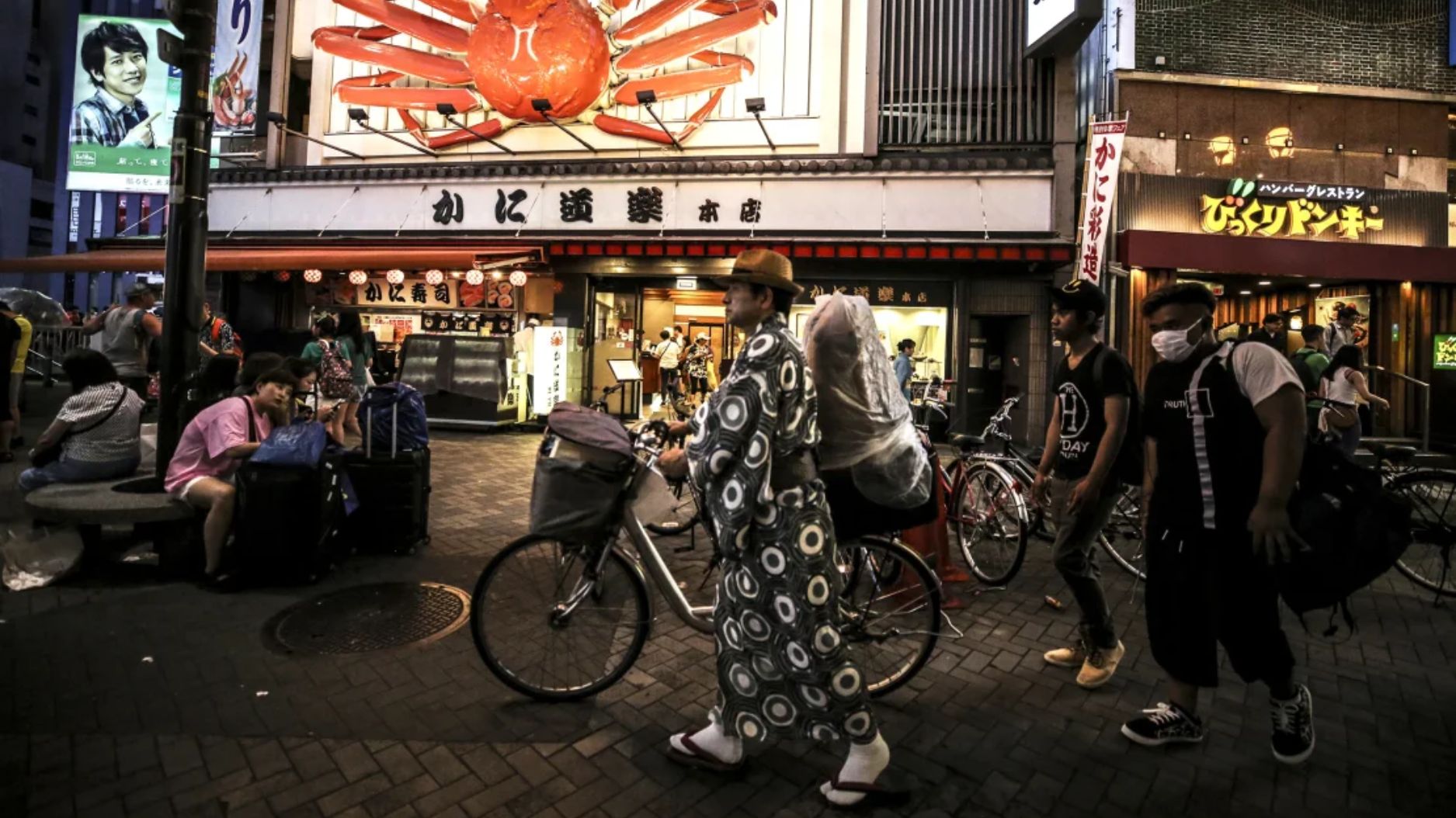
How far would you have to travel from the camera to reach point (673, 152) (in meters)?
15.0

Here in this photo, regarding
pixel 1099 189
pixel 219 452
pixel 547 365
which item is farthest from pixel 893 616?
pixel 547 365

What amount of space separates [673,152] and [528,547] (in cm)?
1307

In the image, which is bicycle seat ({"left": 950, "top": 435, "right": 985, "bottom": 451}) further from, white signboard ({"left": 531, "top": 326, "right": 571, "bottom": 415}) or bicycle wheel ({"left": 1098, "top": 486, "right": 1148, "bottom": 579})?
white signboard ({"left": 531, "top": 326, "right": 571, "bottom": 415})

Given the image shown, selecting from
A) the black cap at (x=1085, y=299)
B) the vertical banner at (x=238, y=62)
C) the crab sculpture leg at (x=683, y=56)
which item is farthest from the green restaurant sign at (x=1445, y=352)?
the vertical banner at (x=238, y=62)

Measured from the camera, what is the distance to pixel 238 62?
616 inches

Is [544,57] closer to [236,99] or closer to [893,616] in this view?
[236,99]

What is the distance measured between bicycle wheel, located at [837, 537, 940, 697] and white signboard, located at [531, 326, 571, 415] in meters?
11.5

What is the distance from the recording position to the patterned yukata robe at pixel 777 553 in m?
2.57

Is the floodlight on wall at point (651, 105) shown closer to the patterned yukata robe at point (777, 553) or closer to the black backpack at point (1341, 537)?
the patterned yukata robe at point (777, 553)

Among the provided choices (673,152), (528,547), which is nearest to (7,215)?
(673,152)

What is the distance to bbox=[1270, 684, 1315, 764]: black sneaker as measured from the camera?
292 centimetres

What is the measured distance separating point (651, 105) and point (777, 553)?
14.1 metres

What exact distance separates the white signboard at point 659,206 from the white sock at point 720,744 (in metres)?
12.2

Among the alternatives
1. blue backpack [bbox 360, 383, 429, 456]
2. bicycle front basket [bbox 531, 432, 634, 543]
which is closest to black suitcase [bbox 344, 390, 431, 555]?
blue backpack [bbox 360, 383, 429, 456]
